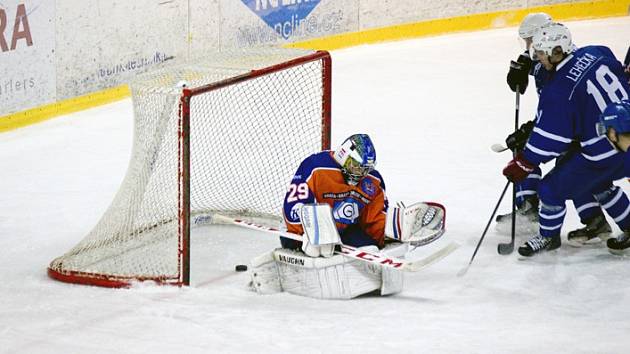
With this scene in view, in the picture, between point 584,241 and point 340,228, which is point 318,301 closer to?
point 340,228

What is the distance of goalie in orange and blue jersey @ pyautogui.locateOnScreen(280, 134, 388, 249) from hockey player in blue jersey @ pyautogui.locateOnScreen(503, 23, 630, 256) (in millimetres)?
648

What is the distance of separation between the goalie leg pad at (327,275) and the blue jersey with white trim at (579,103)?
3.04 ft

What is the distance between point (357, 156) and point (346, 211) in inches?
9.7

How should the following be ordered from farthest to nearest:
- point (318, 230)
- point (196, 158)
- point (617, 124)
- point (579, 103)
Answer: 1. point (196, 158)
2. point (579, 103)
3. point (617, 124)
4. point (318, 230)

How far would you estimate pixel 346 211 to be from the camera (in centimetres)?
443

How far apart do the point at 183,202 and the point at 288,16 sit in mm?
4932

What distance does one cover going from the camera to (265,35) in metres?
8.88

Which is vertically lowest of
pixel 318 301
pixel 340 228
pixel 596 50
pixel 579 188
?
pixel 318 301

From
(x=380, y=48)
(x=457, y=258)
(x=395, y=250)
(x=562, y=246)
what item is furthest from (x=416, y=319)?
(x=380, y=48)

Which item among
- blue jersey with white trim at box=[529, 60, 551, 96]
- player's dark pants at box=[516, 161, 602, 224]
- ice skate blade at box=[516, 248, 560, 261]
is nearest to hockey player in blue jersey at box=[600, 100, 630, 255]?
player's dark pants at box=[516, 161, 602, 224]

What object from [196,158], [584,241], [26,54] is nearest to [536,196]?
[584,241]

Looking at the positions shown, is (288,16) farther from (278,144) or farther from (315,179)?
(315,179)

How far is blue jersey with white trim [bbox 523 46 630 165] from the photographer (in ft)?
15.2

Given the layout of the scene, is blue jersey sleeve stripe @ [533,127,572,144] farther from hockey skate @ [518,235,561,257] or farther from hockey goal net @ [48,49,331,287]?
hockey goal net @ [48,49,331,287]
